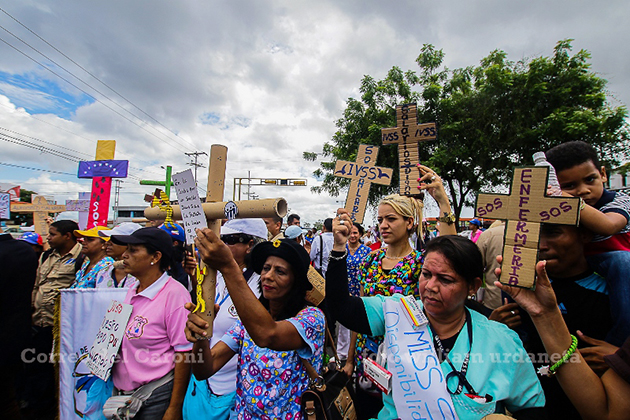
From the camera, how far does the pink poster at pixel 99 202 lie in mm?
5031

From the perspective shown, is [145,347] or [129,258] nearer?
[145,347]

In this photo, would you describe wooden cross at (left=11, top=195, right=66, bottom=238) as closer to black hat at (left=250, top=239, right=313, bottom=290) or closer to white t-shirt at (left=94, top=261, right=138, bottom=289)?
white t-shirt at (left=94, top=261, right=138, bottom=289)

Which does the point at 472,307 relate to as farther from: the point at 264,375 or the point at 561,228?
the point at 264,375

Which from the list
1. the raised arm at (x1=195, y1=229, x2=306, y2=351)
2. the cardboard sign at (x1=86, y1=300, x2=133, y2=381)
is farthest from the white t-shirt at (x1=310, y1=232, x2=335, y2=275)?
the raised arm at (x1=195, y1=229, x2=306, y2=351)

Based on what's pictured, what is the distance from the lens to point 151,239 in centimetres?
242

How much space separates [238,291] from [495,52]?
16.8 metres

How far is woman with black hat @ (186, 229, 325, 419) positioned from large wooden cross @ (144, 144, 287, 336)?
0.11 m

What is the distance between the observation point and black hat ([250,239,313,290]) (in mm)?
1894

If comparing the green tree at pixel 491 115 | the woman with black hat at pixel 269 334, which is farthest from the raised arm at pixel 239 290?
the green tree at pixel 491 115

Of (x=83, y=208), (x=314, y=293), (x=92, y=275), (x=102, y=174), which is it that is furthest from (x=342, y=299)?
(x=83, y=208)

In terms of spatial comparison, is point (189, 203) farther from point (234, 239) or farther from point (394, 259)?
point (394, 259)

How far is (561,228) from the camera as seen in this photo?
4.89 feet

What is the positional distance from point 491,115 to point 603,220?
549 inches

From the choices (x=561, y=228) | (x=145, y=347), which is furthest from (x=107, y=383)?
(x=561, y=228)
